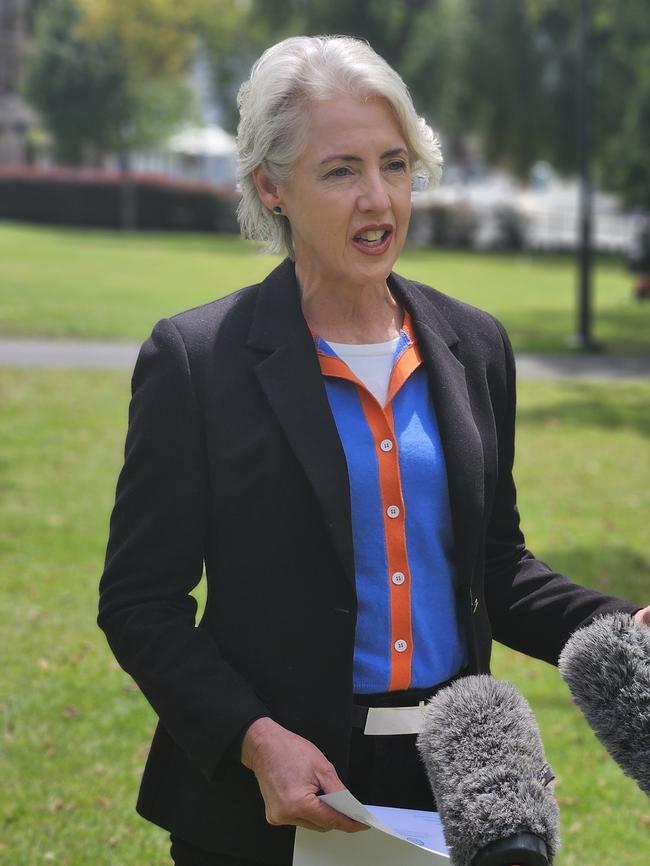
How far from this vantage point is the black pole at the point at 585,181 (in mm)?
17125

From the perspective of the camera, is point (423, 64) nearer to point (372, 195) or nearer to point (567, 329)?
point (567, 329)

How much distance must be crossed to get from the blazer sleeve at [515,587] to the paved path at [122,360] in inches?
498

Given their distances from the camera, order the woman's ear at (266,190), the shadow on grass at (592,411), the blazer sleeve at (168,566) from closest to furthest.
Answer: the blazer sleeve at (168,566) < the woman's ear at (266,190) < the shadow on grass at (592,411)

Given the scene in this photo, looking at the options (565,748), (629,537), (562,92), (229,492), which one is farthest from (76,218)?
(229,492)

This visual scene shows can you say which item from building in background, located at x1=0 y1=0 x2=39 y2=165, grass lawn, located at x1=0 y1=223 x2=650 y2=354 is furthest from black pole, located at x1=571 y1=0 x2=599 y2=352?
building in background, located at x1=0 y1=0 x2=39 y2=165

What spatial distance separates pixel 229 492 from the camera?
2.28 meters

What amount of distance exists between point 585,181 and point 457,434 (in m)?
15.8

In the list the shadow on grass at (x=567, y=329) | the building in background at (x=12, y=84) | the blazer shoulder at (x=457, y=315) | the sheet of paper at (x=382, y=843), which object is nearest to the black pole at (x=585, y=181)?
the shadow on grass at (x=567, y=329)

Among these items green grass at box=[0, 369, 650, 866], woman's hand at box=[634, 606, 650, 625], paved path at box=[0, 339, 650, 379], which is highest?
woman's hand at box=[634, 606, 650, 625]

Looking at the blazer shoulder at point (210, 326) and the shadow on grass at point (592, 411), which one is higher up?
the blazer shoulder at point (210, 326)

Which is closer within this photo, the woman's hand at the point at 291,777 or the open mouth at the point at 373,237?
the woman's hand at the point at 291,777

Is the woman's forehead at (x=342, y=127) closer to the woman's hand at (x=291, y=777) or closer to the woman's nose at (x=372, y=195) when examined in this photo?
the woman's nose at (x=372, y=195)

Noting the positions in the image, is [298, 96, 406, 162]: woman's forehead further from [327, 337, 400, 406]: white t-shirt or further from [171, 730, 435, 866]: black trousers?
[171, 730, 435, 866]: black trousers

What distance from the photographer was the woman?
2.26m
